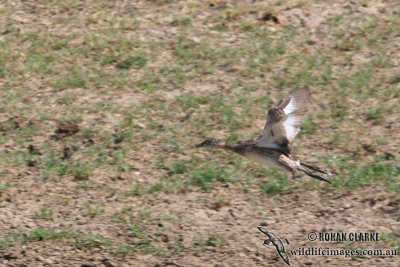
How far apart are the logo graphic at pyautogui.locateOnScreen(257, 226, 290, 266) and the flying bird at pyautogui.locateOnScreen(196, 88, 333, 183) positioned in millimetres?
623

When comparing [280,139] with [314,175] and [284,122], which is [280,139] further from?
[314,175]

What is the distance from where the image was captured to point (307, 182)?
8227mm

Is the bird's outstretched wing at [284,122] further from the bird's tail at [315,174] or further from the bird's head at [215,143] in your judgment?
the bird's head at [215,143]

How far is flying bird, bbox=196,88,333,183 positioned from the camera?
24.2 ft

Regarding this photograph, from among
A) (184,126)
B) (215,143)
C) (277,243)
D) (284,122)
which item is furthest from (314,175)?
(184,126)

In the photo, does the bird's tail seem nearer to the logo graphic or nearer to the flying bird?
the flying bird

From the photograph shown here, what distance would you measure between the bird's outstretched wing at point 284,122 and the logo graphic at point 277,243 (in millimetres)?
824

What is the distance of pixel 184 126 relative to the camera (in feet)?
30.0

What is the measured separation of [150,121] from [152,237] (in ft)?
6.77

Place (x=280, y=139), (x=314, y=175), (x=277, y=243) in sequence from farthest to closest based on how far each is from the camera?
(x=314, y=175)
(x=280, y=139)
(x=277, y=243)

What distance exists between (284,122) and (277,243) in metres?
1.13

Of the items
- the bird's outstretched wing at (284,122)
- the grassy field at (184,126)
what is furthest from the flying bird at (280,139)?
the grassy field at (184,126)

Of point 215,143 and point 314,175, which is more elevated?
point 215,143

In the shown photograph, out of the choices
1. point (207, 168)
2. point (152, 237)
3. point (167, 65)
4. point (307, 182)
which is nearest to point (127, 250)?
point (152, 237)
